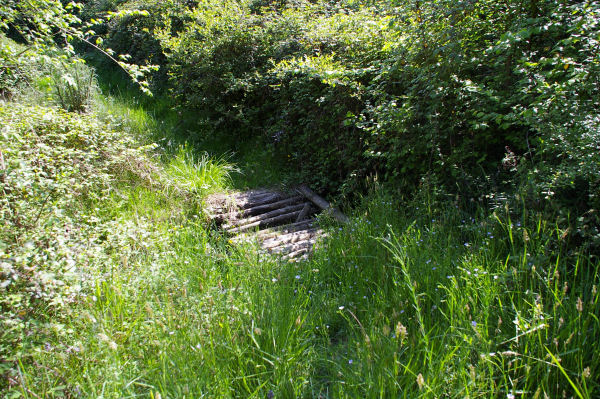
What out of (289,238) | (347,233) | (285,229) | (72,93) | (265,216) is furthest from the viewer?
(72,93)

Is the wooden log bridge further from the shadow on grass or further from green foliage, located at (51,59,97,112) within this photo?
green foliage, located at (51,59,97,112)

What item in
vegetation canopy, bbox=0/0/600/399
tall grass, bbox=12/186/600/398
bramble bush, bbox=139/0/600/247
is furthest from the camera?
bramble bush, bbox=139/0/600/247

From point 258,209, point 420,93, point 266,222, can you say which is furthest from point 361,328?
point 258,209

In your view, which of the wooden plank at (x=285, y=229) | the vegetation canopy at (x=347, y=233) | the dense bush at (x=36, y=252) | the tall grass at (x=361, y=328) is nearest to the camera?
the tall grass at (x=361, y=328)

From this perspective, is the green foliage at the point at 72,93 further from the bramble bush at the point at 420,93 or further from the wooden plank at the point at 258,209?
the wooden plank at the point at 258,209

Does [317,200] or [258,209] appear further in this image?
[317,200]

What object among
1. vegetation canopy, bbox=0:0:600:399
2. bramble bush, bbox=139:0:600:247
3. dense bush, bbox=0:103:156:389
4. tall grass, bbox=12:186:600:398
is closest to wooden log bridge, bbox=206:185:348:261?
vegetation canopy, bbox=0:0:600:399

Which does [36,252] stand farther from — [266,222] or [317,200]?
[317,200]

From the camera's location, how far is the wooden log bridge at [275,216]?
14.6 ft

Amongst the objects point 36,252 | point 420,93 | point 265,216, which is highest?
point 420,93

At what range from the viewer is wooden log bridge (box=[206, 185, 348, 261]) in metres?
Answer: 4.45

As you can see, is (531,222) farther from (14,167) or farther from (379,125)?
(14,167)

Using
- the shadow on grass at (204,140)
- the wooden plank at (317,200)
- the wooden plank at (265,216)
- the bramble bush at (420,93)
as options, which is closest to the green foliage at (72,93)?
the shadow on grass at (204,140)

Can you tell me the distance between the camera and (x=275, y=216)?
555 centimetres
